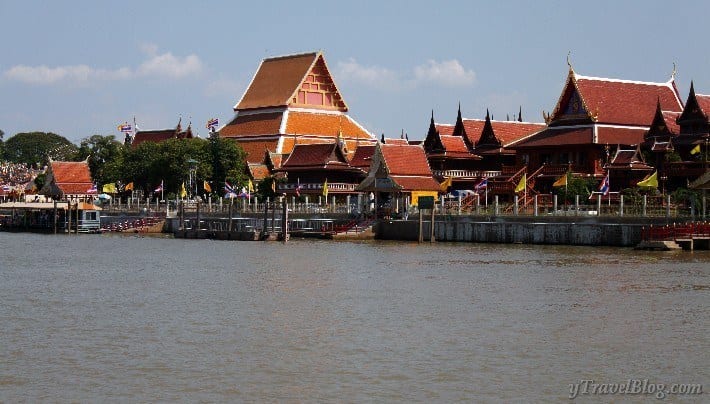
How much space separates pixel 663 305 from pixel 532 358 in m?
9.05

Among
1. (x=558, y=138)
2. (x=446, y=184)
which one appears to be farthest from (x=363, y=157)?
(x=558, y=138)

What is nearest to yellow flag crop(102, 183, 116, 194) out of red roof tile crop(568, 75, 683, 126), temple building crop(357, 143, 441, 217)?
temple building crop(357, 143, 441, 217)

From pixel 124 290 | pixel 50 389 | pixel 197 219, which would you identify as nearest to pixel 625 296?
pixel 124 290

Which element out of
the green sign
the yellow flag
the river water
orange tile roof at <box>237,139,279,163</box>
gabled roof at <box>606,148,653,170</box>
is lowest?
the river water

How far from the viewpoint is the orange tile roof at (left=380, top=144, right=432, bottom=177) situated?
68625 millimetres

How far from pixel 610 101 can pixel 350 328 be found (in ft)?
167

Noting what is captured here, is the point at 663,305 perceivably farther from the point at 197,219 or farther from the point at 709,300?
the point at 197,219

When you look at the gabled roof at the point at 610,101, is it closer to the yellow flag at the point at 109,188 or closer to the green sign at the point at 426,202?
the green sign at the point at 426,202

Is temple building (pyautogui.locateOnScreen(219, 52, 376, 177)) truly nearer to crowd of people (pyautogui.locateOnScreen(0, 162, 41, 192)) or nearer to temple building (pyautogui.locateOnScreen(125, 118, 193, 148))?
temple building (pyautogui.locateOnScreen(125, 118, 193, 148))

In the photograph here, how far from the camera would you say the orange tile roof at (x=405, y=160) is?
2702 inches

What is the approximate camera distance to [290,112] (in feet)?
329

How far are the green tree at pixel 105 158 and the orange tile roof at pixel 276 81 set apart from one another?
1130 centimetres

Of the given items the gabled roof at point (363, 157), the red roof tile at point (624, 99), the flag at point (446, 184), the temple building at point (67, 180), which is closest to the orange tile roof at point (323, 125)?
the gabled roof at point (363, 157)

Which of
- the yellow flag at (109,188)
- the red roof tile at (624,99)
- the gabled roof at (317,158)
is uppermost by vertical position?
the red roof tile at (624,99)
